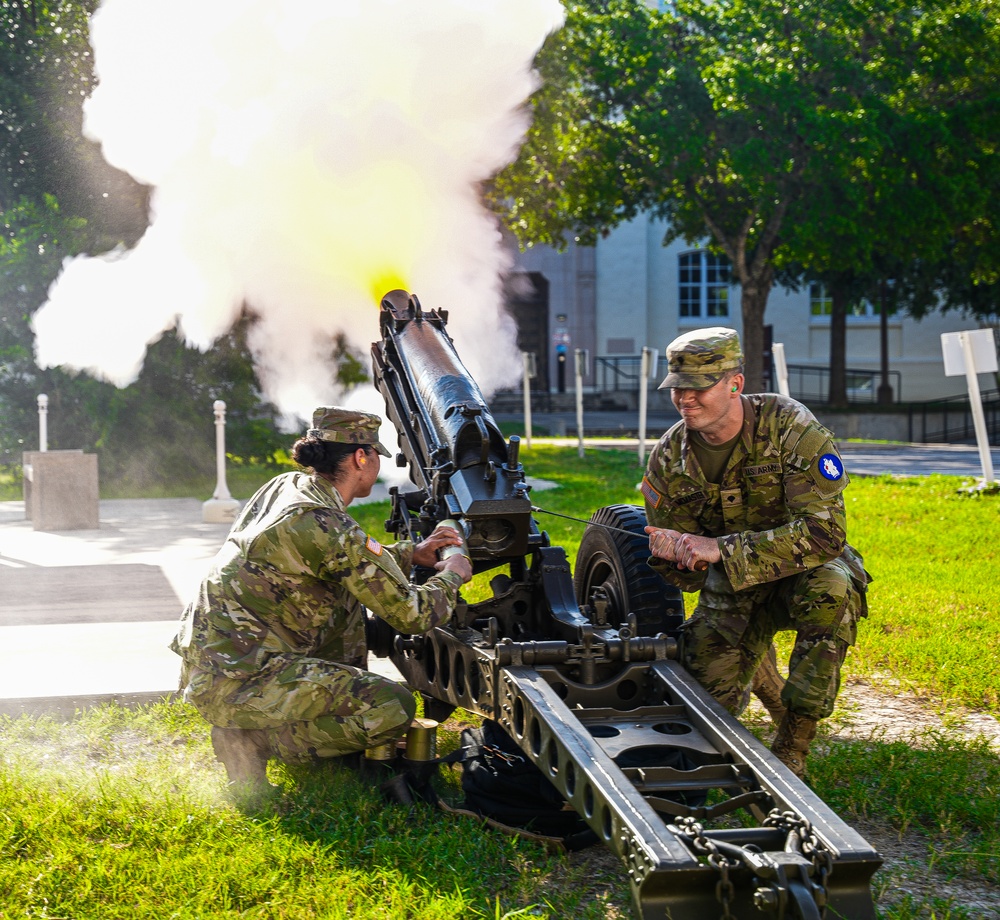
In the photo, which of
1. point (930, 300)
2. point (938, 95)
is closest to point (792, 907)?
point (938, 95)

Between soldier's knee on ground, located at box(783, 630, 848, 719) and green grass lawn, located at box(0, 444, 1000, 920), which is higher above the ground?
soldier's knee on ground, located at box(783, 630, 848, 719)

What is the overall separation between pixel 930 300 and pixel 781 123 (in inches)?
401

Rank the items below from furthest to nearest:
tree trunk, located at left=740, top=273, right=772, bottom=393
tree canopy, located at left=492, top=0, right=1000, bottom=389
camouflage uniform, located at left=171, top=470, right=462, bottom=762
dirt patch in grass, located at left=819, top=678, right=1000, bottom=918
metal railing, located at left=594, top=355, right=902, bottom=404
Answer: metal railing, located at left=594, top=355, right=902, bottom=404 → tree trunk, located at left=740, top=273, right=772, bottom=393 → tree canopy, located at left=492, top=0, right=1000, bottom=389 → camouflage uniform, located at left=171, top=470, right=462, bottom=762 → dirt patch in grass, located at left=819, top=678, right=1000, bottom=918

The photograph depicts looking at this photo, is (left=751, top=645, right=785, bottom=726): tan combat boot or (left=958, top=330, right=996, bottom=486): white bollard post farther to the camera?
(left=958, top=330, right=996, bottom=486): white bollard post

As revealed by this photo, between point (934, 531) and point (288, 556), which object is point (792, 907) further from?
point (934, 531)

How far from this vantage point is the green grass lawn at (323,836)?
3584mm

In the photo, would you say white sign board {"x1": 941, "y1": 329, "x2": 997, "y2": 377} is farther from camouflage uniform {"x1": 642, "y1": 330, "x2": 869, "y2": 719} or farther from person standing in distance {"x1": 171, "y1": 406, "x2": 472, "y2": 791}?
person standing in distance {"x1": 171, "y1": 406, "x2": 472, "y2": 791}

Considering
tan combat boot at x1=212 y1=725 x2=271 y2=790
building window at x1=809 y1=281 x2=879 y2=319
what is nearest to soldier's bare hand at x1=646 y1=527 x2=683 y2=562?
tan combat boot at x1=212 y1=725 x2=271 y2=790

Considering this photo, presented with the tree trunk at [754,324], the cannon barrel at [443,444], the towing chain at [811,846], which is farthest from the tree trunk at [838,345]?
the towing chain at [811,846]

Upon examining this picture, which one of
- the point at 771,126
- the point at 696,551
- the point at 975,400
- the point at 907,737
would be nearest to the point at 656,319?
the point at 771,126

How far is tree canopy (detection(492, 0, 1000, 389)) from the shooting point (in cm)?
2147

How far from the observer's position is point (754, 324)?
25094 mm

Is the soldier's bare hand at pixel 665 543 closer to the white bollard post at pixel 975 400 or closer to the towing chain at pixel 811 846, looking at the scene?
the towing chain at pixel 811 846

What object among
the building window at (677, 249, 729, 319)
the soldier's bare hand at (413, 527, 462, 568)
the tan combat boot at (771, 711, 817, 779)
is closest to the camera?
the tan combat boot at (771, 711, 817, 779)
